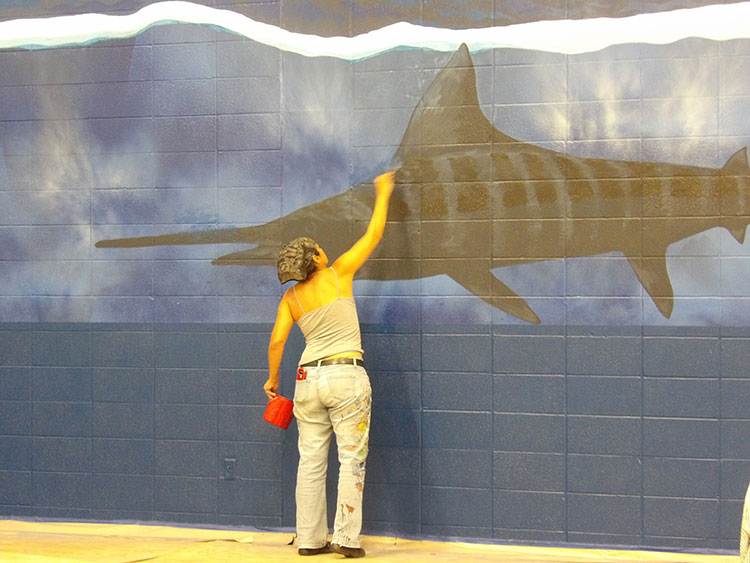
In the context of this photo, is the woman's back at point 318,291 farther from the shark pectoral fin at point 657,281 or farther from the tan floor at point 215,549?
the shark pectoral fin at point 657,281

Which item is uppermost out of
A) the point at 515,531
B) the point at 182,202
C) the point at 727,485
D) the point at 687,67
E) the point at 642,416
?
the point at 687,67

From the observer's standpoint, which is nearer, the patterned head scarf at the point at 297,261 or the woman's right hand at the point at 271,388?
the patterned head scarf at the point at 297,261

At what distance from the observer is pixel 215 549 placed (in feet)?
15.0

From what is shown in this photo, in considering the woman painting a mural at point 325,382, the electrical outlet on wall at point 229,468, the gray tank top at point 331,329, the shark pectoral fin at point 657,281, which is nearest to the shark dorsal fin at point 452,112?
the woman painting a mural at point 325,382

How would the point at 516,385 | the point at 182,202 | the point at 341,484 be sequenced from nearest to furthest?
the point at 341,484 → the point at 516,385 → the point at 182,202

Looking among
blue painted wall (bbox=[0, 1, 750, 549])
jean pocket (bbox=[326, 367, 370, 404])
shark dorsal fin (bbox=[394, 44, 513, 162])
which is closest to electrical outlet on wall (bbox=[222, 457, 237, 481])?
blue painted wall (bbox=[0, 1, 750, 549])

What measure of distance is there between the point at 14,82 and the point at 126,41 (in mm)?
729

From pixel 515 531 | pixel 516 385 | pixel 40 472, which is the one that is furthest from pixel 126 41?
pixel 515 531

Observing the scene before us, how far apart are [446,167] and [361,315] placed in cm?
94

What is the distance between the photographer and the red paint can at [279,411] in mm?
4457

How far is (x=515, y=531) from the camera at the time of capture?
4.63m

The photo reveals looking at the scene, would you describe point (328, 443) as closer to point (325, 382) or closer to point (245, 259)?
point (325, 382)

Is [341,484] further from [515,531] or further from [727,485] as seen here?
[727,485]

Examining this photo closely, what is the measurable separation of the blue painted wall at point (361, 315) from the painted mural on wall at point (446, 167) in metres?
0.02
